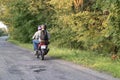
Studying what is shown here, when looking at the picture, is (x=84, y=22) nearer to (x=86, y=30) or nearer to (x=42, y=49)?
(x=86, y=30)

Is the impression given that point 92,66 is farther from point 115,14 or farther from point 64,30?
point 64,30

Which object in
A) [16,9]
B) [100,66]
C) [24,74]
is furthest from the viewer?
[16,9]

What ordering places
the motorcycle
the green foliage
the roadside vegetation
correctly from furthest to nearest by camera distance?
1. the motorcycle
2. the green foliage
3. the roadside vegetation

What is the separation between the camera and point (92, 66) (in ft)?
45.9

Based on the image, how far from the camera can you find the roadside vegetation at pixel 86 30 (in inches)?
604

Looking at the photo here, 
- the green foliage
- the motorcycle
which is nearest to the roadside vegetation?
the green foliage

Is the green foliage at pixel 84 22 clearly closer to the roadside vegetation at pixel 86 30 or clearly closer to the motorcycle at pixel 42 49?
the roadside vegetation at pixel 86 30

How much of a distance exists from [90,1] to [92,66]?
981 cm

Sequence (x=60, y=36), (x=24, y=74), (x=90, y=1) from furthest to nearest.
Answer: (x=60, y=36)
(x=90, y=1)
(x=24, y=74)

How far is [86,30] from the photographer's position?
19.5 meters

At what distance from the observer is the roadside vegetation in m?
15.3

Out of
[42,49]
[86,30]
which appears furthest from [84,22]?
[42,49]

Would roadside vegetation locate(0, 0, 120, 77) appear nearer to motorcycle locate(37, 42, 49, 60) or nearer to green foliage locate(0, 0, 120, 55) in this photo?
green foliage locate(0, 0, 120, 55)

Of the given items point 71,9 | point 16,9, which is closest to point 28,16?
point 16,9
